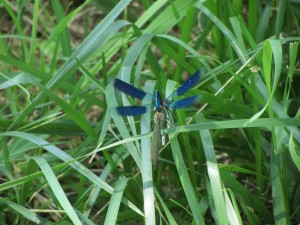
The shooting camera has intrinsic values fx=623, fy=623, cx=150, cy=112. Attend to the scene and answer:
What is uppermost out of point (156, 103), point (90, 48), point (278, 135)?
point (90, 48)

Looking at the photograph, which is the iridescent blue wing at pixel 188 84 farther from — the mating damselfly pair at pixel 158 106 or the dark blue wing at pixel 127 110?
the dark blue wing at pixel 127 110

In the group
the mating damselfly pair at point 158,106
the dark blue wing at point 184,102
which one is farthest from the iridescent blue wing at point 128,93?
the dark blue wing at point 184,102

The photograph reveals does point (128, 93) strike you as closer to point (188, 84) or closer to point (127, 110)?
point (127, 110)

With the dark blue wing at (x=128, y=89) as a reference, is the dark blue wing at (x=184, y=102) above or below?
below

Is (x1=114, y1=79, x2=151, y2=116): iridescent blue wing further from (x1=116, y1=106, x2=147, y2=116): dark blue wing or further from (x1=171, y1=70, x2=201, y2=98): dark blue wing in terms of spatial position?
(x1=171, y1=70, x2=201, y2=98): dark blue wing

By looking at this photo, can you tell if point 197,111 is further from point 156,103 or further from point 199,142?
point 156,103

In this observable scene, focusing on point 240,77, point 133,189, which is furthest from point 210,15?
point 133,189

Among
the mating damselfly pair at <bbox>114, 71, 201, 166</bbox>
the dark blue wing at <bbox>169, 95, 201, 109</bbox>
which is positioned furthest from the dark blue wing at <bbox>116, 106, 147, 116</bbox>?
the dark blue wing at <bbox>169, 95, 201, 109</bbox>
